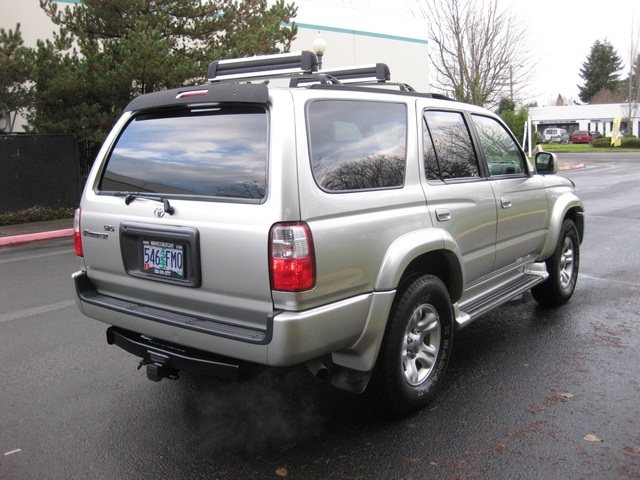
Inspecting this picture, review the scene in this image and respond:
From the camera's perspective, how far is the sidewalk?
11.2m

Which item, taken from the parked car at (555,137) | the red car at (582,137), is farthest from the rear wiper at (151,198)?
the parked car at (555,137)

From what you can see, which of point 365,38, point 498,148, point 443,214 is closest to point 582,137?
point 365,38

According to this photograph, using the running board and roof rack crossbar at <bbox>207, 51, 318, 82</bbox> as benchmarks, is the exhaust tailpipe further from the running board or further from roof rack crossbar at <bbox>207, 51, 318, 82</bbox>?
roof rack crossbar at <bbox>207, 51, 318, 82</bbox>

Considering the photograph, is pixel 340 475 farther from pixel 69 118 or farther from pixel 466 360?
pixel 69 118

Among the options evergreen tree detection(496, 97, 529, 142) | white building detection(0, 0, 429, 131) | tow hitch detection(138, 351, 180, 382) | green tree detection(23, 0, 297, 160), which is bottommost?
tow hitch detection(138, 351, 180, 382)

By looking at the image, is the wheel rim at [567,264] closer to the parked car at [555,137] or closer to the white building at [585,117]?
the parked car at [555,137]

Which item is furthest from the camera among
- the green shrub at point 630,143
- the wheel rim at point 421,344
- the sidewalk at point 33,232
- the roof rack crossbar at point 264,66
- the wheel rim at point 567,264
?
the green shrub at point 630,143

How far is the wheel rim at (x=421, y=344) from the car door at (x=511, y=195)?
3.65ft

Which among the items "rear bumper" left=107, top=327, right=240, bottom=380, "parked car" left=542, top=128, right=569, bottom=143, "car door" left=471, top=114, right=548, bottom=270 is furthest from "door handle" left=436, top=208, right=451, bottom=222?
"parked car" left=542, top=128, right=569, bottom=143

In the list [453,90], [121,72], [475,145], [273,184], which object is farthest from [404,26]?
[273,184]

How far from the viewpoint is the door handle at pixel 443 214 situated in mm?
3799

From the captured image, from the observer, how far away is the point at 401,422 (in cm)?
361

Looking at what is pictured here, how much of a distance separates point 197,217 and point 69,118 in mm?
12459

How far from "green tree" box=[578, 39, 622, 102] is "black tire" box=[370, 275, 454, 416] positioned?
90.9 m
